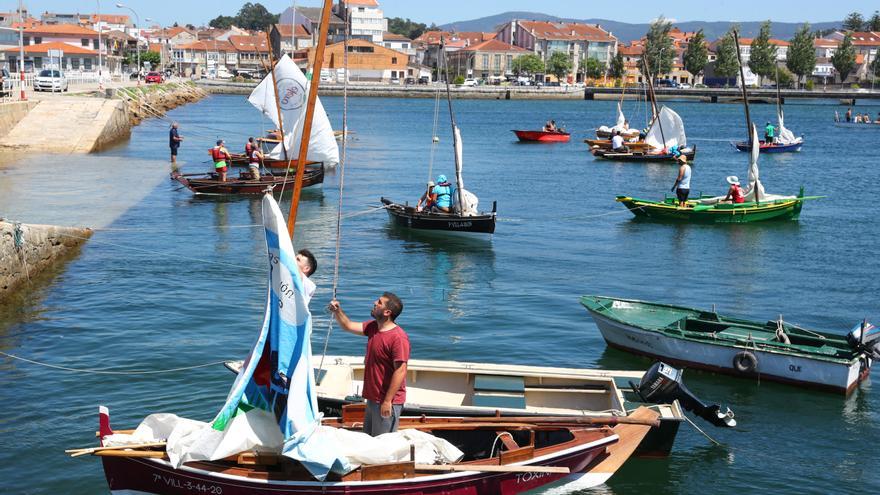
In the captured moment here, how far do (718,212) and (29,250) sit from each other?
24.6 m

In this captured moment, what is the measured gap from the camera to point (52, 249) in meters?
26.9

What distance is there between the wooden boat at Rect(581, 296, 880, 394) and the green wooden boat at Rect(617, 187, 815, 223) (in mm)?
17473

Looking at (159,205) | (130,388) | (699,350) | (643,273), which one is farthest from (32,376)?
(159,205)

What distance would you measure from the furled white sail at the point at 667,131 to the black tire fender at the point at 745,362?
4614 centimetres

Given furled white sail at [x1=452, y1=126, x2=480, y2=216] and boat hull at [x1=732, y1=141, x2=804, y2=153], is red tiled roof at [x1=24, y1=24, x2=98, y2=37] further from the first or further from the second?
furled white sail at [x1=452, y1=126, x2=480, y2=216]

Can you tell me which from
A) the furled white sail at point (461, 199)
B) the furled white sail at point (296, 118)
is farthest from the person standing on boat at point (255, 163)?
the furled white sail at point (461, 199)

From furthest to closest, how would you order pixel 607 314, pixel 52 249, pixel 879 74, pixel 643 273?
pixel 879 74
pixel 643 273
pixel 52 249
pixel 607 314

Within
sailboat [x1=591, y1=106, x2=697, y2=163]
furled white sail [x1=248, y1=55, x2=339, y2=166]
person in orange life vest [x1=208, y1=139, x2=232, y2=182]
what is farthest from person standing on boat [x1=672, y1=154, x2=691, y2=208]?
sailboat [x1=591, y1=106, x2=697, y2=163]

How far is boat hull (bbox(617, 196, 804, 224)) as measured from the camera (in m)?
36.9

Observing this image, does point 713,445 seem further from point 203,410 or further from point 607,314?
point 203,410

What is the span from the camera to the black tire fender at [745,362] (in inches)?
706

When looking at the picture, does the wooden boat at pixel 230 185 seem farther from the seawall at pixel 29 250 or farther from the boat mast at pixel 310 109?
the boat mast at pixel 310 109

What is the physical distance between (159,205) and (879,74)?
629ft

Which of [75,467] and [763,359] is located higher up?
[763,359]
